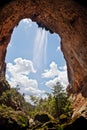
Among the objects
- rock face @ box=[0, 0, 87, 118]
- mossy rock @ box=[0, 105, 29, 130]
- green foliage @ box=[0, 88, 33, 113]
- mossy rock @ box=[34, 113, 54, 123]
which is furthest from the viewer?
green foliage @ box=[0, 88, 33, 113]

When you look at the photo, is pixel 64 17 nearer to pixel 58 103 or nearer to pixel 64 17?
pixel 64 17

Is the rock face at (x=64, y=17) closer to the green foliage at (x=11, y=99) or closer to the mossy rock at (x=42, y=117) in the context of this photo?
the green foliage at (x=11, y=99)

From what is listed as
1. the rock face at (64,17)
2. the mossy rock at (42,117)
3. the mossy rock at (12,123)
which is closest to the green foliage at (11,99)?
the rock face at (64,17)

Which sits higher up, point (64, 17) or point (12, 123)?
point (64, 17)

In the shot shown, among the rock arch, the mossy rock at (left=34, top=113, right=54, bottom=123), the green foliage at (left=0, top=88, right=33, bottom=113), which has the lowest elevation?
the green foliage at (left=0, top=88, right=33, bottom=113)

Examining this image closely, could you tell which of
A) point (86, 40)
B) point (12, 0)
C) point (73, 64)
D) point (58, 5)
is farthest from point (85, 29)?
point (73, 64)

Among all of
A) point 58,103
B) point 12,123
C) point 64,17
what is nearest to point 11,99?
point 58,103

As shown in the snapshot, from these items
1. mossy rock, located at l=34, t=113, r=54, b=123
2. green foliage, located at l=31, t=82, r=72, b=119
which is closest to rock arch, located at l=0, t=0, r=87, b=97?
green foliage, located at l=31, t=82, r=72, b=119

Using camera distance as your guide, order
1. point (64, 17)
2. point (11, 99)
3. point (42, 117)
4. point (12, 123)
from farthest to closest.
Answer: point (11, 99), point (64, 17), point (42, 117), point (12, 123)

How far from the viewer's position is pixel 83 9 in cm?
1680

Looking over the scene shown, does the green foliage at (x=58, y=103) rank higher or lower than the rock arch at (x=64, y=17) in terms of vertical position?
→ lower

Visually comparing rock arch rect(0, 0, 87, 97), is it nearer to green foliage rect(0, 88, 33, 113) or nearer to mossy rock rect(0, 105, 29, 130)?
green foliage rect(0, 88, 33, 113)

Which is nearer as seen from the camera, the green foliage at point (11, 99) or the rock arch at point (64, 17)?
the rock arch at point (64, 17)

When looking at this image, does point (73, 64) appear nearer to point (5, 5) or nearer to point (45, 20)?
point (45, 20)
